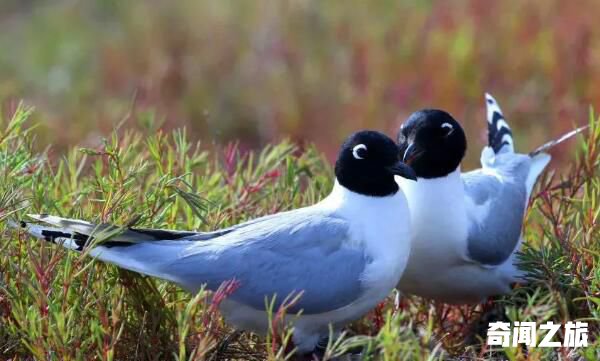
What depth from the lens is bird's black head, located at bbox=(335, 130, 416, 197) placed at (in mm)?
3453

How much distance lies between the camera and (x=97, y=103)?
7895 millimetres

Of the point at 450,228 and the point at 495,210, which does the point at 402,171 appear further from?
the point at 495,210

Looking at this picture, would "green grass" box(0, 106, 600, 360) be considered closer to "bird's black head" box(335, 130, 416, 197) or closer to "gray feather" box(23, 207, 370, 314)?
"gray feather" box(23, 207, 370, 314)

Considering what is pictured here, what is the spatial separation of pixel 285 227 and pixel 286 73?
4361 mm

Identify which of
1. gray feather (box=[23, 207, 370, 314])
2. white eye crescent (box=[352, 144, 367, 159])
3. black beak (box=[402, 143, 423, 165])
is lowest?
gray feather (box=[23, 207, 370, 314])

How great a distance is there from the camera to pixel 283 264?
130 inches

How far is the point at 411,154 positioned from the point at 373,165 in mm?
340

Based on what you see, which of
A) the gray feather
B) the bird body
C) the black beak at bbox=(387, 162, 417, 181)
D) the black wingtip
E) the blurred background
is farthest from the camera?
the blurred background

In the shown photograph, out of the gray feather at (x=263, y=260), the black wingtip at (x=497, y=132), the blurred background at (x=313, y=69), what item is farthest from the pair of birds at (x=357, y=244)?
the blurred background at (x=313, y=69)

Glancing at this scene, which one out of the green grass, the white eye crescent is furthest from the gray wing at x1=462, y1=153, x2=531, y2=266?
the white eye crescent

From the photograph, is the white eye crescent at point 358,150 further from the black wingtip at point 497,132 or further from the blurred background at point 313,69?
the blurred background at point 313,69

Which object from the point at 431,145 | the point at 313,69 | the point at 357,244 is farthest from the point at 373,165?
the point at 313,69

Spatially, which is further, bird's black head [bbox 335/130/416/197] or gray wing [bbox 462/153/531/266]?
gray wing [bbox 462/153/531/266]

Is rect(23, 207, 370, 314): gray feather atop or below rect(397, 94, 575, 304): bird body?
below
